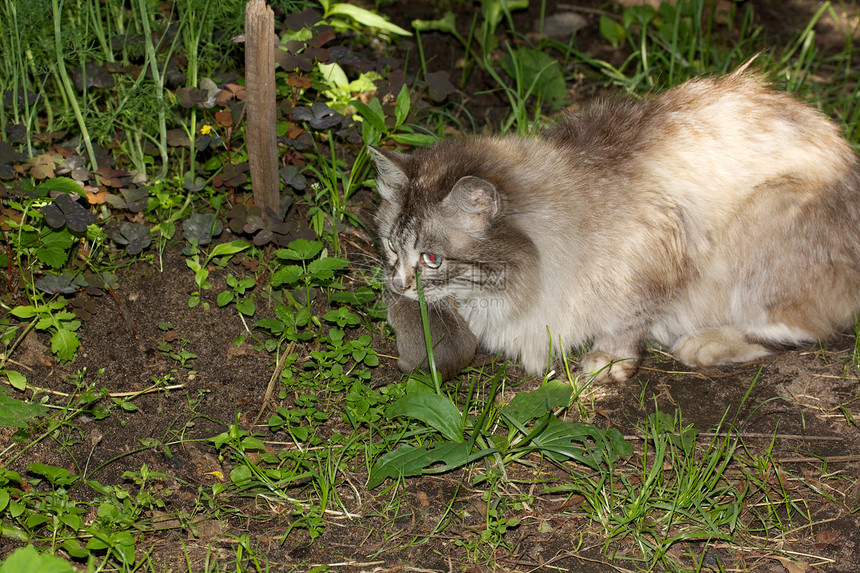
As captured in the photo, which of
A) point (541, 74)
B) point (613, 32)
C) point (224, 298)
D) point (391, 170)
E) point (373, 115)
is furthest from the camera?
point (613, 32)

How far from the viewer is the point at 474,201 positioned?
2908mm

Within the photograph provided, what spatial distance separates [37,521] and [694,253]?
2648mm

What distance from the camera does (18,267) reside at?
3.26m

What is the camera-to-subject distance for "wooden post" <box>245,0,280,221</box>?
307cm

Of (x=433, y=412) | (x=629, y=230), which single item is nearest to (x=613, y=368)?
(x=629, y=230)

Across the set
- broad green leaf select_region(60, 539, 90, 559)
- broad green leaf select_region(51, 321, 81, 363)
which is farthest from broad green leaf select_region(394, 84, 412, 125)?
broad green leaf select_region(60, 539, 90, 559)

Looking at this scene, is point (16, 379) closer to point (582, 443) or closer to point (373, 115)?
point (373, 115)

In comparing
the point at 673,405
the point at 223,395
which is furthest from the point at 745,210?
the point at 223,395

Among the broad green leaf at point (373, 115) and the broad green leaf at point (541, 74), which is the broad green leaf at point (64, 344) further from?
the broad green leaf at point (541, 74)

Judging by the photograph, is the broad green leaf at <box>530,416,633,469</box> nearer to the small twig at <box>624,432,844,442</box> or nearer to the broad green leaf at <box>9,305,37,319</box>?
the small twig at <box>624,432,844,442</box>

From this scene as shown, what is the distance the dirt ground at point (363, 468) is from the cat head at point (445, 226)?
507 mm

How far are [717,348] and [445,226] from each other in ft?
4.59

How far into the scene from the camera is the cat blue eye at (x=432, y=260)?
121 inches

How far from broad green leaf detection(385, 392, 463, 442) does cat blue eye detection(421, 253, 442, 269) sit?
50 cm
